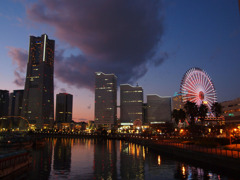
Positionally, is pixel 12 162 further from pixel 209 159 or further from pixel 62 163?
pixel 209 159

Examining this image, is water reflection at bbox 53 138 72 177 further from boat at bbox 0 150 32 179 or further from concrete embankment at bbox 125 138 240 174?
concrete embankment at bbox 125 138 240 174

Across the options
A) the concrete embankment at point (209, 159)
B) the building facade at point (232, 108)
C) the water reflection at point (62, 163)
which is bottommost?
the water reflection at point (62, 163)

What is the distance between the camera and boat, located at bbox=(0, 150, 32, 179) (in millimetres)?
31344

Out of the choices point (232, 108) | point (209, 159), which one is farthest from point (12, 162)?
point (232, 108)

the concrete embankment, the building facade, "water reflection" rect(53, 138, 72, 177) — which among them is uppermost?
the building facade

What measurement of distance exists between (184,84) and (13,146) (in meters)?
81.6

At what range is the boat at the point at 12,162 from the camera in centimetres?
3134

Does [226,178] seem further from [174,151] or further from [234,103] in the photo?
[234,103]

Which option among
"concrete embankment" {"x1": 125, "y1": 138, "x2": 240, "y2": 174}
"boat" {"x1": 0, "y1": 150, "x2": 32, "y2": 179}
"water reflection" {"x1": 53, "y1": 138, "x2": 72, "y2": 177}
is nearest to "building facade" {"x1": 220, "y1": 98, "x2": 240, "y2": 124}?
"concrete embankment" {"x1": 125, "y1": 138, "x2": 240, "y2": 174}

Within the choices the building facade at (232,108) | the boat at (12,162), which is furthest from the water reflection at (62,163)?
the building facade at (232,108)

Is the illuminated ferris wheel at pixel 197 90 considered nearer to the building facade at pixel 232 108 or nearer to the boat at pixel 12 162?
the building facade at pixel 232 108

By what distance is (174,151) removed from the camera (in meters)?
60.9

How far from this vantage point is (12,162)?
113ft

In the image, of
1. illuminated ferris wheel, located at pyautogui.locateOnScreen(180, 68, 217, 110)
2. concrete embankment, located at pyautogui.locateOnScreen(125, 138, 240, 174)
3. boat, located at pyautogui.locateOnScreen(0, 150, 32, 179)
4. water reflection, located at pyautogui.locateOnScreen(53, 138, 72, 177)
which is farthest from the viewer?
illuminated ferris wheel, located at pyautogui.locateOnScreen(180, 68, 217, 110)
